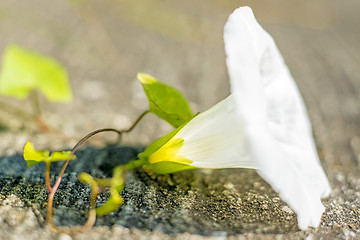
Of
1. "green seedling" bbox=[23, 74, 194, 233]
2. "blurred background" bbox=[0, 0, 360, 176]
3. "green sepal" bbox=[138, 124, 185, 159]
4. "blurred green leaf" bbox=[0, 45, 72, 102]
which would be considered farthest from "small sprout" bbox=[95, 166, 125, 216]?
"blurred green leaf" bbox=[0, 45, 72, 102]

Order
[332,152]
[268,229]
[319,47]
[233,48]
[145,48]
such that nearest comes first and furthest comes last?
[233,48], [268,229], [332,152], [145,48], [319,47]

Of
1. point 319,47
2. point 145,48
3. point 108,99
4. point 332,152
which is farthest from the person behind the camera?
point 319,47

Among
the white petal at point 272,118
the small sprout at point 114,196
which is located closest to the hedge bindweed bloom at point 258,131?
the white petal at point 272,118

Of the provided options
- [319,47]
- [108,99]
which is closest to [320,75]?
[319,47]

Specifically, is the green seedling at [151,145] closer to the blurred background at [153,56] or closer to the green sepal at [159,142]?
the green sepal at [159,142]

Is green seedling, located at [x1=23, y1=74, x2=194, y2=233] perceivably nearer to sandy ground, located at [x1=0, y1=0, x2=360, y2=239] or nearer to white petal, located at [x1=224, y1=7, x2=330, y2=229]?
sandy ground, located at [x1=0, y1=0, x2=360, y2=239]

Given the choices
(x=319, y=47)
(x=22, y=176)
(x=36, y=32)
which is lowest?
(x=22, y=176)

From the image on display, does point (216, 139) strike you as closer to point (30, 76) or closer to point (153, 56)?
point (30, 76)

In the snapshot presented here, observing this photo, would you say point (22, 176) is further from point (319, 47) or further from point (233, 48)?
point (319, 47)
